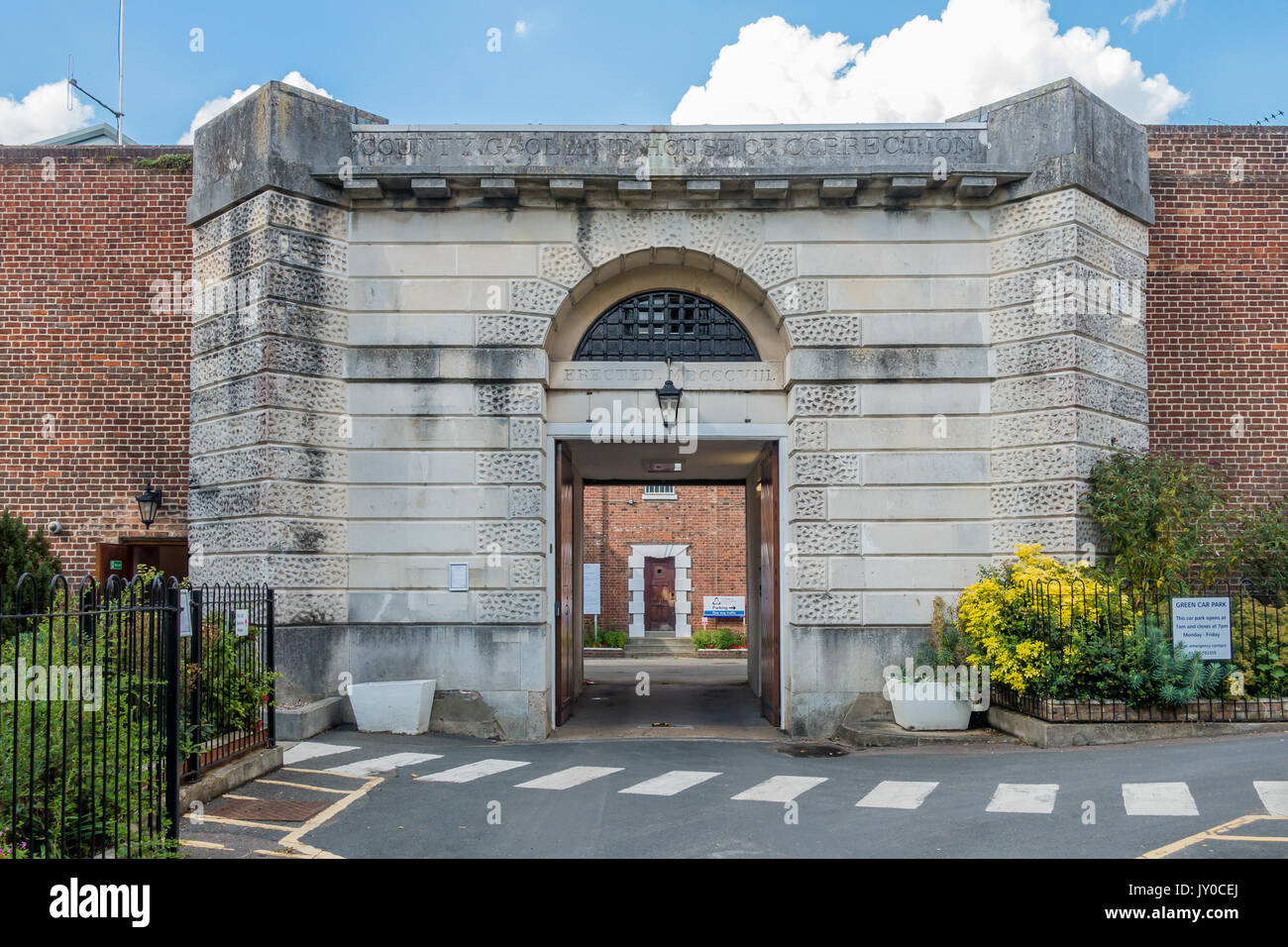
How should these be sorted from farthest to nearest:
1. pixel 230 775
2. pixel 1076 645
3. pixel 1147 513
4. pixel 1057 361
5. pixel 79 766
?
pixel 1057 361 → pixel 1147 513 → pixel 1076 645 → pixel 230 775 → pixel 79 766

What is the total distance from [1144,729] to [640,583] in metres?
19.0

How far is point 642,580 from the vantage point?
92.8 feet

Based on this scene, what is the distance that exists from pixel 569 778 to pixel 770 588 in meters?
4.64

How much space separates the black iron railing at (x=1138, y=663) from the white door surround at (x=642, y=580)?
17.6m

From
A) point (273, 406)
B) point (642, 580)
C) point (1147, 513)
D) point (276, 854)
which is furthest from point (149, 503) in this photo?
point (642, 580)

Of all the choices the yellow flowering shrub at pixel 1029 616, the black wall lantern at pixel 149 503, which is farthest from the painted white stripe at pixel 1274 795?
the black wall lantern at pixel 149 503

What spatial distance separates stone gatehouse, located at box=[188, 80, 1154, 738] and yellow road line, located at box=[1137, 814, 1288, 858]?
4.75 metres

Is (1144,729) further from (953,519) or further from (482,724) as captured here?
(482,724)

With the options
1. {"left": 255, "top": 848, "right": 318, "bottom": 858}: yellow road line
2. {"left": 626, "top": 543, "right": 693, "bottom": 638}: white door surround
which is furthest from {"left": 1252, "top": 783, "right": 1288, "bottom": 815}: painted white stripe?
{"left": 626, "top": 543, "right": 693, "bottom": 638}: white door surround

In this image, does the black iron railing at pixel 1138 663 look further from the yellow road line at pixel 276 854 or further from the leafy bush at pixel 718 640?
the leafy bush at pixel 718 640

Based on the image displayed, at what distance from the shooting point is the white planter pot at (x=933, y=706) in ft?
36.4

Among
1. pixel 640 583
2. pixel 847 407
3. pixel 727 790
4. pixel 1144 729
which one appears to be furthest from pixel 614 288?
pixel 640 583

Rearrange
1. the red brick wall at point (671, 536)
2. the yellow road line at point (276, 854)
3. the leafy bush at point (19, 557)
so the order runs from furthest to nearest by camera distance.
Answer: the red brick wall at point (671, 536) → the leafy bush at point (19, 557) → the yellow road line at point (276, 854)

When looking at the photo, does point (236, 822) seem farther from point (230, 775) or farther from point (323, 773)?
point (323, 773)
